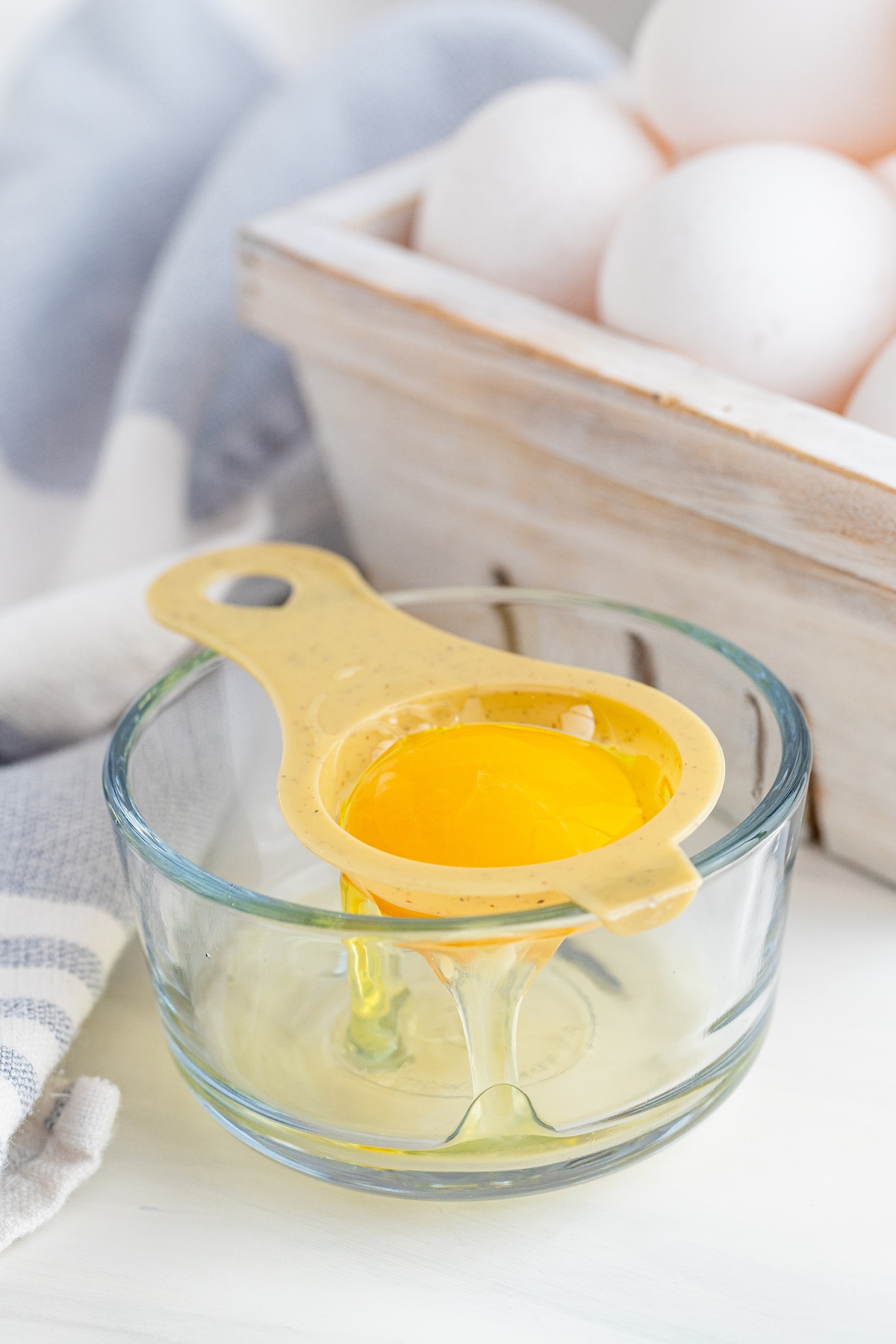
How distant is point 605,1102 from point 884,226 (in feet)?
0.90

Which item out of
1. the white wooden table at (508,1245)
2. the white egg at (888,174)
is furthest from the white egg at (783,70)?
the white wooden table at (508,1245)

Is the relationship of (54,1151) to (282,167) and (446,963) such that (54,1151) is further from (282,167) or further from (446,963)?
(282,167)

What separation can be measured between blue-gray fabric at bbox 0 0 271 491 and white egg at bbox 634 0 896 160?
1.04 ft

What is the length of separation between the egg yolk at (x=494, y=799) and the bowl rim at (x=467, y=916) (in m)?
0.02

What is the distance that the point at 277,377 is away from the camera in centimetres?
62

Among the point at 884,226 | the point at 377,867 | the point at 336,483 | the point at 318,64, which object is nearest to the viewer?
the point at 377,867

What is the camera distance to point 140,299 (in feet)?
2.22

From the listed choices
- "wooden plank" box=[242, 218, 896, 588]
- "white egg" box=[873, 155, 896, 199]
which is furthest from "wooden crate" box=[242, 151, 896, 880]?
"white egg" box=[873, 155, 896, 199]

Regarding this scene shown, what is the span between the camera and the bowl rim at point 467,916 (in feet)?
0.89

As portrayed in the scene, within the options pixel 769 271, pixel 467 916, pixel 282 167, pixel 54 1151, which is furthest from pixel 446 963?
pixel 282 167

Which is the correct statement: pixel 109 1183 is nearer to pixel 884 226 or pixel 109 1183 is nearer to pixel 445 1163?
pixel 445 1163

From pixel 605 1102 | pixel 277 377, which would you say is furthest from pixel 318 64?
pixel 605 1102

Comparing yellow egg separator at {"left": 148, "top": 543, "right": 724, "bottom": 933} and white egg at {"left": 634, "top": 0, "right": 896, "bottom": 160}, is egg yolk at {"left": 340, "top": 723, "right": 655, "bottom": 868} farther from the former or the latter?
white egg at {"left": 634, "top": 0, "right": 896, "bottom": 160}

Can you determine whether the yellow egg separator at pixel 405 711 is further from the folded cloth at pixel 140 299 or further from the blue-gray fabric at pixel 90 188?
the blue-gray fabric at pixel 90 188
